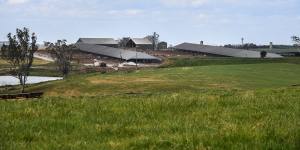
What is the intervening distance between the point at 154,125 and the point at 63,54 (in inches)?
4960

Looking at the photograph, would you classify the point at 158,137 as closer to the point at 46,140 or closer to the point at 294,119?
the point at 46,140

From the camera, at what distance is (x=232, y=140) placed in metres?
10.0

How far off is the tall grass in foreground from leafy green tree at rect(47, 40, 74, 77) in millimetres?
117533

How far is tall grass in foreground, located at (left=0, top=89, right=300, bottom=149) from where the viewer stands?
986cm

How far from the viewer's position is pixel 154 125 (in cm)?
1195

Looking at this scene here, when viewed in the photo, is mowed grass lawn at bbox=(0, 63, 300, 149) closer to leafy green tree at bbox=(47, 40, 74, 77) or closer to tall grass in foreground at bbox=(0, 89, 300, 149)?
tall grass in foreground at bbox=(0, 89, 300, 149)

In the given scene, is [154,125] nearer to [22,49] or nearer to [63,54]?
[22,49]

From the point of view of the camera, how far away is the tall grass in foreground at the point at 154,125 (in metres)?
9.86

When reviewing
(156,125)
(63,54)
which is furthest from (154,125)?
(63,54)

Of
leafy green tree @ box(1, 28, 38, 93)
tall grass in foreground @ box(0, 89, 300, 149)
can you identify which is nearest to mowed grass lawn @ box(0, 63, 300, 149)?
tall grass in foreground @ box(0, 89, 300, 149)

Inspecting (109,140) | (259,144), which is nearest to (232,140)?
(259,144)

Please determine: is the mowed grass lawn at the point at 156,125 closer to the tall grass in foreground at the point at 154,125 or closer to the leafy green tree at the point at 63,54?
the tall grass in foreground at the point at 154,125

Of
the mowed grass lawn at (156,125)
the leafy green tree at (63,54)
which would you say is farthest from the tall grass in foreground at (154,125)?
the leafy green tree at (63,54)

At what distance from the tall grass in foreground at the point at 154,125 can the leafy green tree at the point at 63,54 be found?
118m
